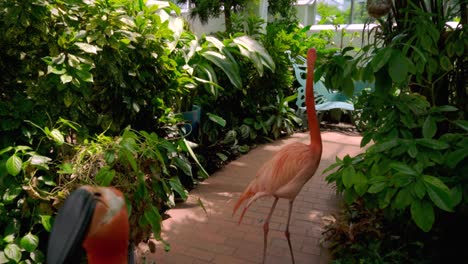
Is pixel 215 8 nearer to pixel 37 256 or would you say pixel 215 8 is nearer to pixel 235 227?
pixel 235 227

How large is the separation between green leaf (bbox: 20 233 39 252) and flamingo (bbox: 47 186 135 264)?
1.18m

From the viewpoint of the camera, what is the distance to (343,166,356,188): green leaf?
1.96 m

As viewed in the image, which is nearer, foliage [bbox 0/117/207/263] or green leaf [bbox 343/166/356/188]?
foliage [bbox 0/117/207/263]

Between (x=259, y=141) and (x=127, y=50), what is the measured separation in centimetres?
370

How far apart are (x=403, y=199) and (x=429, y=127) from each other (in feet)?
1.61

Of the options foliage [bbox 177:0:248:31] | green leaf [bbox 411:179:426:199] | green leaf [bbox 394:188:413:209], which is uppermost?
foliage [bbox 177:0:248:31]

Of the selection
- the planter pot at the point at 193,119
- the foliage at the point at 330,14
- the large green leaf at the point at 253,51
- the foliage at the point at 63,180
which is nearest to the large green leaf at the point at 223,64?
the large green leaf at the point at 253,51

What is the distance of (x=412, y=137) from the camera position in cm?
212

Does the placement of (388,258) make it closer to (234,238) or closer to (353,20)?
(234,238)

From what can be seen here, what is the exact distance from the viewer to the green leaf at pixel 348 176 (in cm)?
196

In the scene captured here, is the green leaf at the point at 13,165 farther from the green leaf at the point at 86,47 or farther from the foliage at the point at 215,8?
the foliage at the point at 215,8

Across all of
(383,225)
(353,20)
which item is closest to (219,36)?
(383,225)

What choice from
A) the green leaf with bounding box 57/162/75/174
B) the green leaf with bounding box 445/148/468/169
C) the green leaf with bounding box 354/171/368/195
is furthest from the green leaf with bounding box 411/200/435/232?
the green leaf with bounding box 57/162/75/174

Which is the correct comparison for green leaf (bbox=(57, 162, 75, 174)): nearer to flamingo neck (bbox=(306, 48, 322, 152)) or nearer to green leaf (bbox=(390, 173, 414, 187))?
flamingo neck (bbox=(306, 48, 322, 152))
